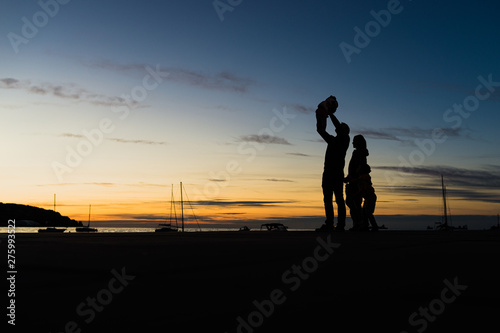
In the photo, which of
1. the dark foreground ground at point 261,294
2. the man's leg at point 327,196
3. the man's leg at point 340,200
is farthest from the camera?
the man's leg at point 340,200

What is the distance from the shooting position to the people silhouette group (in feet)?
34.8

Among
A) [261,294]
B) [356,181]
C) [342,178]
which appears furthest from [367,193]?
[261,294]

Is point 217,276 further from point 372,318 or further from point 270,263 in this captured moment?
point 372,318

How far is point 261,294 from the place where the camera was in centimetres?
243

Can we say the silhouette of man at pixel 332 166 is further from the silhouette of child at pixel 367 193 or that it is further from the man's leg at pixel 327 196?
the silhouette of child at pixel 367 193

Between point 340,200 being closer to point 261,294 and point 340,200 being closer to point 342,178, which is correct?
point 342,178

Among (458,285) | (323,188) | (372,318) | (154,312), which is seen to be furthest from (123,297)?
(323,188)

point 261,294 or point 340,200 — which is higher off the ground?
point 340,200

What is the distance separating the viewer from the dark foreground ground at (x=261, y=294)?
6.09 ft

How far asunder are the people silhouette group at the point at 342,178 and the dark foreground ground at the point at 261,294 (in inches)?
259

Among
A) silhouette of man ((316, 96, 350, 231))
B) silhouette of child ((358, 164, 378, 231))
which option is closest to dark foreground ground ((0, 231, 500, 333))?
silhouette of man ((316, 96, 350, 231))

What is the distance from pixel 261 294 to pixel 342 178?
28.0 feet

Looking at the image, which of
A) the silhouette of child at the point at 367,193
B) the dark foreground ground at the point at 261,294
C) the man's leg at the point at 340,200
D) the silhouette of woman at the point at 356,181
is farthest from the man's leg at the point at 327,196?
the dark foreground ground at the point at 261,294

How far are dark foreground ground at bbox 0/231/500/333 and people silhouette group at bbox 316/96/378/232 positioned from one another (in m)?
6.59
